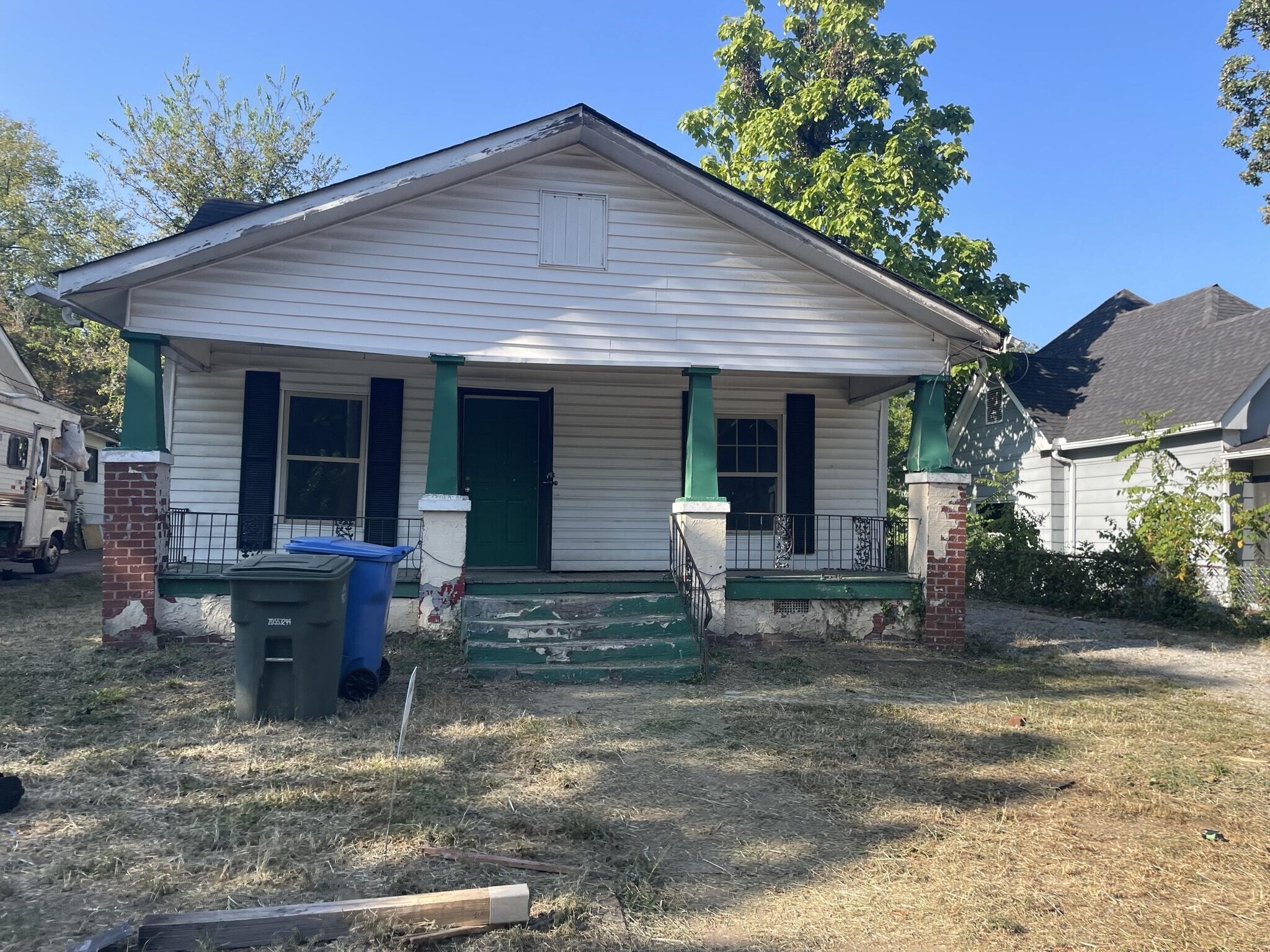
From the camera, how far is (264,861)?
3666mm

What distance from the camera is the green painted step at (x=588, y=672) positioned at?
7539 mm

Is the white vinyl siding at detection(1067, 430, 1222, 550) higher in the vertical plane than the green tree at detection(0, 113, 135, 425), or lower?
lower

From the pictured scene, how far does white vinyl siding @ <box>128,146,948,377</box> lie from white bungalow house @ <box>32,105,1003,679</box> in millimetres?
28

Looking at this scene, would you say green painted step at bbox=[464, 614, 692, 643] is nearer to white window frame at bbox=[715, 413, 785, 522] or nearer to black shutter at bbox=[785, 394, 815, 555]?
white window frame at bbox=[715, 413, 785, 522]

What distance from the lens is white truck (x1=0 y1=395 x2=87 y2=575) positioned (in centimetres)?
1450

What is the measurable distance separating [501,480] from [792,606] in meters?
3.92

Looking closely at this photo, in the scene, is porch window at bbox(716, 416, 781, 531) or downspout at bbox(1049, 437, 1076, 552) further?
downspout at bbox(1049, 437, 1076, 552)

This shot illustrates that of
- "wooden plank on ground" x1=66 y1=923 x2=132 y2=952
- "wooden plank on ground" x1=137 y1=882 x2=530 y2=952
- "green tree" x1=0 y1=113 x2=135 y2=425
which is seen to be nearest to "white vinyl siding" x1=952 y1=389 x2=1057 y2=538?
"wooden plank on ground" x1=137 y1=882 x2=530 y2=952

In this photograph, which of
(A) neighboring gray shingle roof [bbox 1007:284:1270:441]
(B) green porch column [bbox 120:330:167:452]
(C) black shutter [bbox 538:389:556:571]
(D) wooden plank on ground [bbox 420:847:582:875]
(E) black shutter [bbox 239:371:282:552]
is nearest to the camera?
(D) wooden plank on ground [bbox 420:847:582:875]

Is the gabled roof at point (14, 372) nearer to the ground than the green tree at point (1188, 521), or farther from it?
farther from it

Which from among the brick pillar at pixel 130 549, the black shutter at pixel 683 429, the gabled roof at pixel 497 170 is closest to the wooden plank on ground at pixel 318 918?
the brick pillar at pixel 130 549

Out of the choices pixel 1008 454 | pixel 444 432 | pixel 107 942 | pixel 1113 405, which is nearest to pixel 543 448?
pixel 444 432

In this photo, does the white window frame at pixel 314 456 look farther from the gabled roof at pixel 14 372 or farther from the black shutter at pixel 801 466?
the gabled roof at pixel 14 372

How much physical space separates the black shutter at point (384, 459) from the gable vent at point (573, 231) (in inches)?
108
